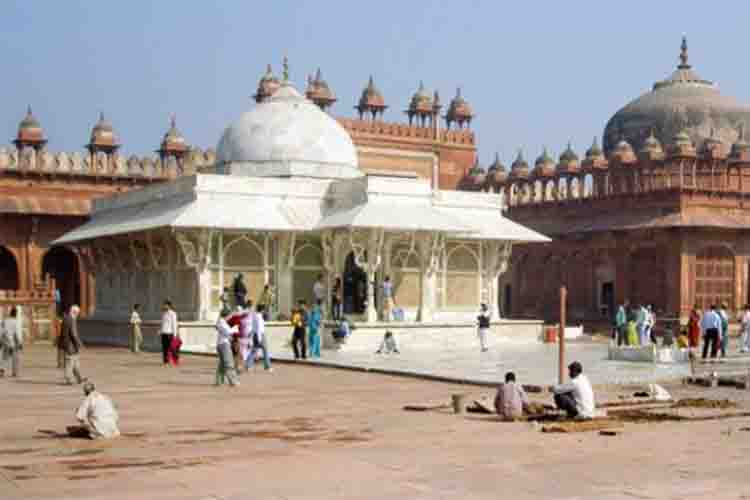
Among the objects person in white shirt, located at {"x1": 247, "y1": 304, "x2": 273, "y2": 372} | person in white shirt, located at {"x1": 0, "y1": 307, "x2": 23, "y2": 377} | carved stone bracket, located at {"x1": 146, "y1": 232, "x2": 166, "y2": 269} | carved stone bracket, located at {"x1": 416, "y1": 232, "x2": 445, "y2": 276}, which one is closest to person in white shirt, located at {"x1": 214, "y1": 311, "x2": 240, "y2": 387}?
person in white shirt, located at {"x1": 247, "y1": 304, "x2": 273, "y2": 372}

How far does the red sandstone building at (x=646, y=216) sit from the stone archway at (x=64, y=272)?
49.8 ft

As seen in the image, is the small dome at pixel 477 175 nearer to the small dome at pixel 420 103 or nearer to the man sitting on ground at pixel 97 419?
the small dome at pixel 420 103

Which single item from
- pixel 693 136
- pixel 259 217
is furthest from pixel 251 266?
pixel 693 136

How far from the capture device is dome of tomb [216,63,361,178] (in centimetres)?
2705

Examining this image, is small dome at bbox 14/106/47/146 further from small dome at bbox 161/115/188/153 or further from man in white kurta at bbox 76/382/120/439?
man in white kurta at bbox 76/382/120/439

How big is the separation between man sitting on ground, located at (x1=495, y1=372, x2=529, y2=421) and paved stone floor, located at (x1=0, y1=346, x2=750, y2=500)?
0.54 ft

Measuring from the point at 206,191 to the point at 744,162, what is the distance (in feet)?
61.2

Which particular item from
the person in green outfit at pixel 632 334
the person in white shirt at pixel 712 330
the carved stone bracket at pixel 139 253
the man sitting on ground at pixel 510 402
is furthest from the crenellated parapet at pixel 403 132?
the man sitting on ground at pixel 510 402

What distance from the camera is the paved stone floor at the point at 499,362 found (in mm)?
15688

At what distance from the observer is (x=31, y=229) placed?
34219mm

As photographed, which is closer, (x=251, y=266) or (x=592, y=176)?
(x=251, y=266)

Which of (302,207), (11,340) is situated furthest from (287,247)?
(11,340)

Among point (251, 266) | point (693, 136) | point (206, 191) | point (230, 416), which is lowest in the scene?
point (230, 416)

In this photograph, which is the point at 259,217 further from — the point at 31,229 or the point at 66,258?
the point at 66,258
